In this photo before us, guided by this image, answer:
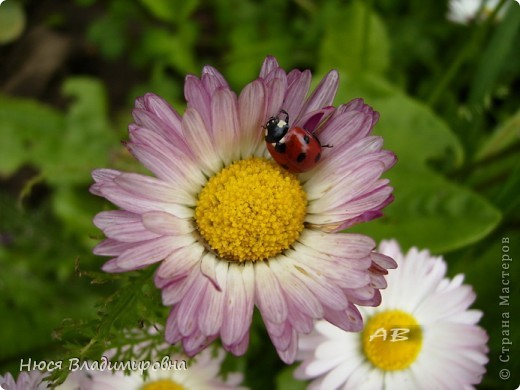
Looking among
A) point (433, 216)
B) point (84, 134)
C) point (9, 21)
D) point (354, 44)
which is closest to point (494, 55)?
point (354, 44)

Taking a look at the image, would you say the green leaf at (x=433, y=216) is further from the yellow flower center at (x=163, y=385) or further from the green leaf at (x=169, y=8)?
the green leaf at (x=169, y=8)

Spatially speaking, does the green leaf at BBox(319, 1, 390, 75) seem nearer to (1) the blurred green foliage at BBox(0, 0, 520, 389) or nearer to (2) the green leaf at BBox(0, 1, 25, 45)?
(1) the blurred green foliage at BBox(0, 0, 520, 389)

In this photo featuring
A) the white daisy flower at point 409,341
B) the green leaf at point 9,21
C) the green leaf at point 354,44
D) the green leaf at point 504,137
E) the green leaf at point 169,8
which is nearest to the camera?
the white daisy flower at point 409,341

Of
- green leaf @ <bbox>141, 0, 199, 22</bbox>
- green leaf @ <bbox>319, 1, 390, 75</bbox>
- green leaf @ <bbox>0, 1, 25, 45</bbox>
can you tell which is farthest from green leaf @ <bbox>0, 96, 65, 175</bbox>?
green leaf @ <bbox>319, 1, 390, 75</bbox>

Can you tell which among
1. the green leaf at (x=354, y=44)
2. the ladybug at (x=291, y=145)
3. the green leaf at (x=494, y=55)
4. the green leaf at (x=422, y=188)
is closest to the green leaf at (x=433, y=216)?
the green leaf at (x=422, y=188)

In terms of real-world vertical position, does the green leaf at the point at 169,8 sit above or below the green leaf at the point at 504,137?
above
